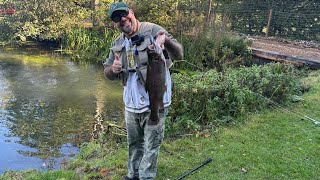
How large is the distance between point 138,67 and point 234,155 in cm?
199

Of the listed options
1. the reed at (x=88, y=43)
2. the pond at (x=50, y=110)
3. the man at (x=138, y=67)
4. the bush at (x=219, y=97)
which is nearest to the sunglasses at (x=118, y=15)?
the man at (x=138, y=67)

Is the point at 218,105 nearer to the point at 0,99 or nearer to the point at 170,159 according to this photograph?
the point at 170,159

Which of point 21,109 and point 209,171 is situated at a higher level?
point 209,171

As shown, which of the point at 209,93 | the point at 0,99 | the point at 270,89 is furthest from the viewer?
the point at 0,99

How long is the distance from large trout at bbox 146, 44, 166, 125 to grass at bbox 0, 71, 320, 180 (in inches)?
47.5

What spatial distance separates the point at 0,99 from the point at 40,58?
20.1ft

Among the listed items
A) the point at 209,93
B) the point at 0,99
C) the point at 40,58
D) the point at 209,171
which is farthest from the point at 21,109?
the point at 40,58

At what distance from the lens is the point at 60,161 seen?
5.00 meters

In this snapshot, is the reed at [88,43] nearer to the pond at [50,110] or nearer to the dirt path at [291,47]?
the pond at [50,110]

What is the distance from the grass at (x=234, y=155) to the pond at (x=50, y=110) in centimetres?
80

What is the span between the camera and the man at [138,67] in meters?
2.82

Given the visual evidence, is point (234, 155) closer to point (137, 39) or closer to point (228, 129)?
point (228, 129)

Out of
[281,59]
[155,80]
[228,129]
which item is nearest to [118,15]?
[155,80]

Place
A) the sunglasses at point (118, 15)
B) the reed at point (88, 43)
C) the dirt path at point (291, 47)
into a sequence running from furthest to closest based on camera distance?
the reed at point (88, 43) → the dirt path at point (291, 47) → the sunglasses at point (118, 15)
